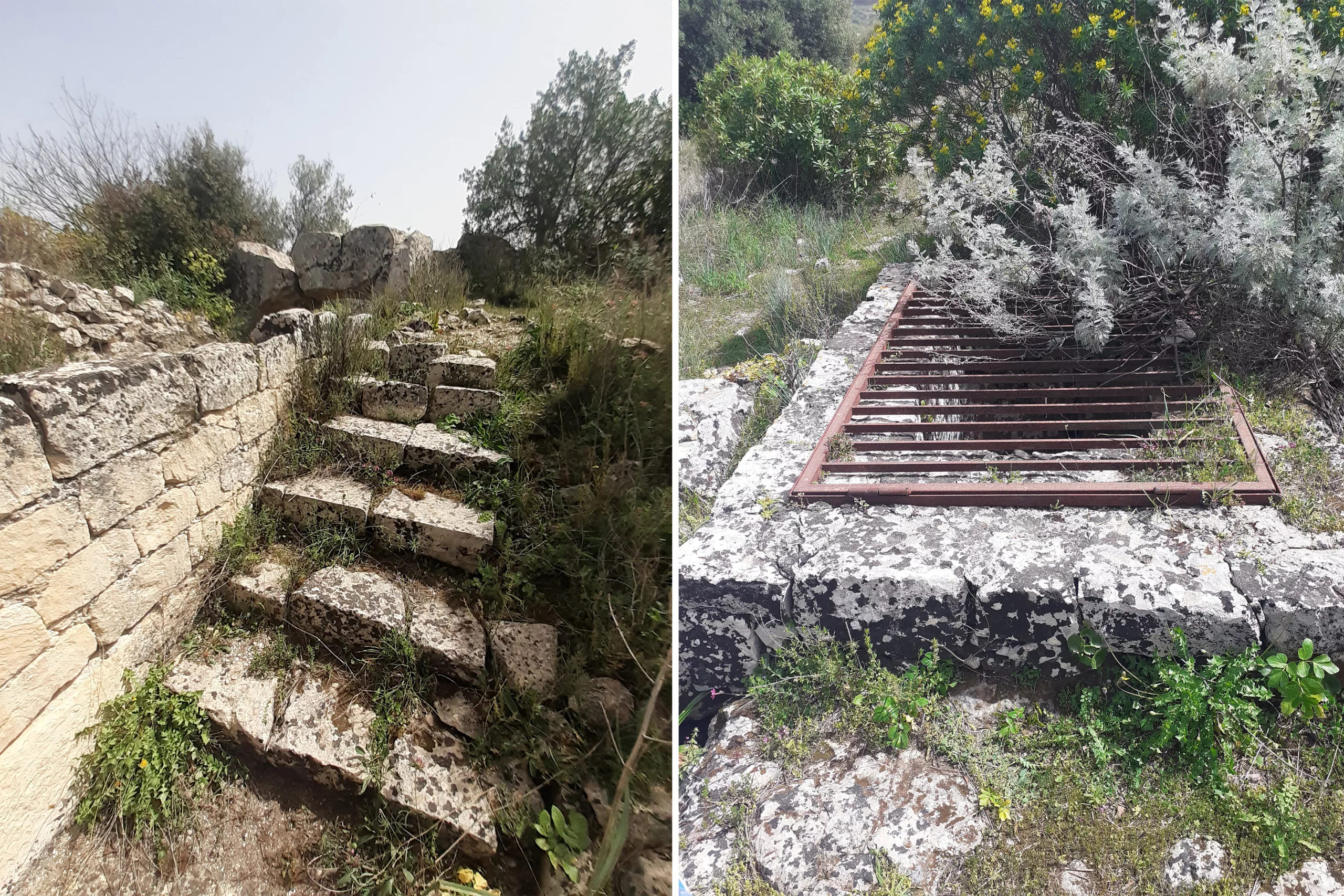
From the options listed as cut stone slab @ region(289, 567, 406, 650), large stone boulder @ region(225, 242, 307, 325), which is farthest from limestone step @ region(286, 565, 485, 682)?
large stone boulder @ region(225, 242, 307, 325)

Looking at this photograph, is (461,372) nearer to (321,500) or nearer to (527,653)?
(321,500)

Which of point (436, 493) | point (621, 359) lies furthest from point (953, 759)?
point (436, 493)

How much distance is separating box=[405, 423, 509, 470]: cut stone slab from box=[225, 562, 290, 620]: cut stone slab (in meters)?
0.57

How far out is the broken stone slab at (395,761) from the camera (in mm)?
1839

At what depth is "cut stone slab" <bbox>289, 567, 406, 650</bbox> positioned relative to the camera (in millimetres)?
2178

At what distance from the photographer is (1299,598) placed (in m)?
1.96

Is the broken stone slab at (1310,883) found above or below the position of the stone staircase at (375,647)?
below

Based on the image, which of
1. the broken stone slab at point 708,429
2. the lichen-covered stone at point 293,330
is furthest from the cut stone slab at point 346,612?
the broken stone slab at point 708,429

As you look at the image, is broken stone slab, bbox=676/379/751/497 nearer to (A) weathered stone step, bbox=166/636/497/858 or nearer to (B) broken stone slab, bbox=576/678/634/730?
(B) broken stone slab, bbox=576/678/634/730

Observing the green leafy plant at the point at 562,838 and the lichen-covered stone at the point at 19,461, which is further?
the green leafy plant at the point at 562,838

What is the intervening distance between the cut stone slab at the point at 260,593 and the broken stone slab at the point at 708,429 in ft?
5.02

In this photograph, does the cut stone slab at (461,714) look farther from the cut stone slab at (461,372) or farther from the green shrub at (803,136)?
the green shrub at (803,136)

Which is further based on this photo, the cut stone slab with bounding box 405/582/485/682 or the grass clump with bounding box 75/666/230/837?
the cut stone slab with bounding box 405/582/485/682

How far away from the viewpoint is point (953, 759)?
2.07 meters
